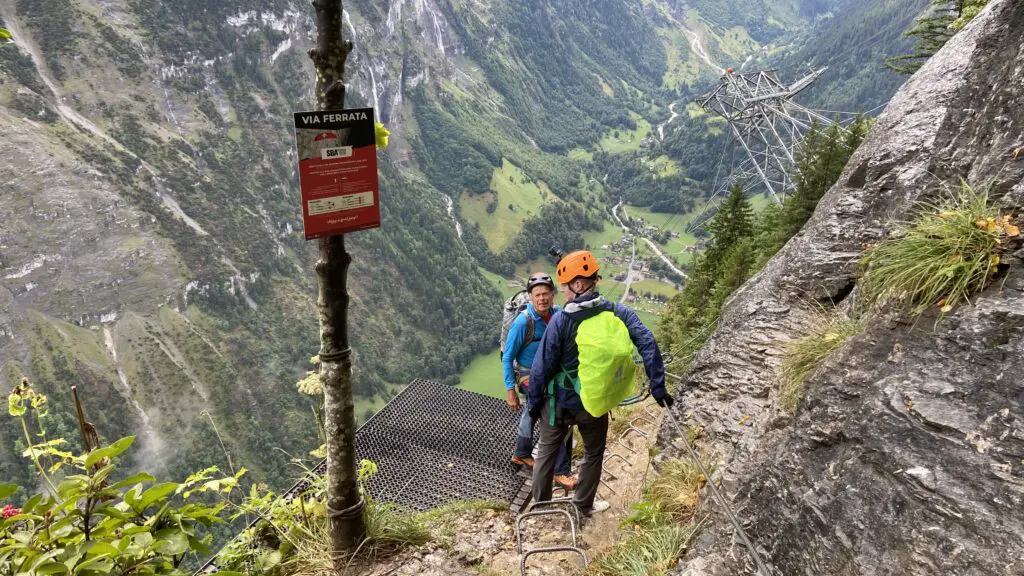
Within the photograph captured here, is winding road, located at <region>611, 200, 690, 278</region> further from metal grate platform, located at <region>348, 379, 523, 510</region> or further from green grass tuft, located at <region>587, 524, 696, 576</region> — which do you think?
green grass tuft, located at <region>587, 524, 696, 576</region>

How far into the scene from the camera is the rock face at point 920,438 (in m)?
2.34

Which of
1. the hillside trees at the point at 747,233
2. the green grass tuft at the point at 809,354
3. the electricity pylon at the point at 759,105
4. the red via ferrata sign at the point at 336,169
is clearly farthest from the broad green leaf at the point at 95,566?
the electricity pylon at the point at 759,105

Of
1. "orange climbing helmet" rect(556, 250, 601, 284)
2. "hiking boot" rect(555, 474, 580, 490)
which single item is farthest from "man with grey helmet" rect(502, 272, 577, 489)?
"orange climbing helmet" rect(556, 250, 601, 284)

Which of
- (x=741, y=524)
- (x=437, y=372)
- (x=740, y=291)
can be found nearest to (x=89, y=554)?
(x=741, y=524)

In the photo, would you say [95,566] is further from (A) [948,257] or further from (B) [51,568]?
(A) [948,257]

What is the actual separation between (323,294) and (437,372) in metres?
129

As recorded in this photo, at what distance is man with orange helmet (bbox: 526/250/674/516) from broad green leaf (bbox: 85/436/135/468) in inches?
115

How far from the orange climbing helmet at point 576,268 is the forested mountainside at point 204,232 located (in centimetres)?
8990

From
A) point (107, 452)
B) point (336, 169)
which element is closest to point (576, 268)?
point (336, 169)

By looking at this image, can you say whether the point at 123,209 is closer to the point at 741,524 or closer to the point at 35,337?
the point at 35,337

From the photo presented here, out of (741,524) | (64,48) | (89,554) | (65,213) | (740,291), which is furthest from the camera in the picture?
(64,48)

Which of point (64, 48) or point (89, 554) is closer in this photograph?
point (89, 554)

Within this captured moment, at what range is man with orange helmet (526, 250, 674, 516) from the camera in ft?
14.5

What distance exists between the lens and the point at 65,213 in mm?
119000
